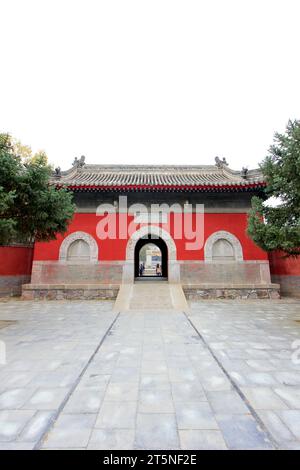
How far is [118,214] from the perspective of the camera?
36.1 feet

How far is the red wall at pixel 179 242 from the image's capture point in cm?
1071

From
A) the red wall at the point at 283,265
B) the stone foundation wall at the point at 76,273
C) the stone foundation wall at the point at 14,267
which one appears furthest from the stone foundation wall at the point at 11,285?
the red wall at the point at 283,265

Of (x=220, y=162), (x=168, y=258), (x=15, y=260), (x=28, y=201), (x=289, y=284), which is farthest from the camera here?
(x=220, y=162)

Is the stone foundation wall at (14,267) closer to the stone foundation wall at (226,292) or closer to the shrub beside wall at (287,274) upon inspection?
the stone foundation wall at (226,292)

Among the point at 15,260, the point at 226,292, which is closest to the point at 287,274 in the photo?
the point at 226,292

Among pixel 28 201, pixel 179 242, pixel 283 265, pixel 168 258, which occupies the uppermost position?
pixel 28 201

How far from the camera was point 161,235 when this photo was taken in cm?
1082

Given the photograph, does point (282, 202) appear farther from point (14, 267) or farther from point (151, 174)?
point (14, 267)

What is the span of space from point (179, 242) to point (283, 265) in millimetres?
4955

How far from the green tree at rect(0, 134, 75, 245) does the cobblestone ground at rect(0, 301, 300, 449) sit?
2.29 meters

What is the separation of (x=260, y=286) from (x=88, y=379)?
28.7 feet

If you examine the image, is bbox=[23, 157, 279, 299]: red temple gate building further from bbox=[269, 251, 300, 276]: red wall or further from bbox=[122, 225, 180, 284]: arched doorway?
bbox=[269, 251, 300, 276]: red wall

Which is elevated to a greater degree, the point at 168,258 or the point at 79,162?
the point at 79,162

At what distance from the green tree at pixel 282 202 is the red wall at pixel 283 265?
18.7 ft
